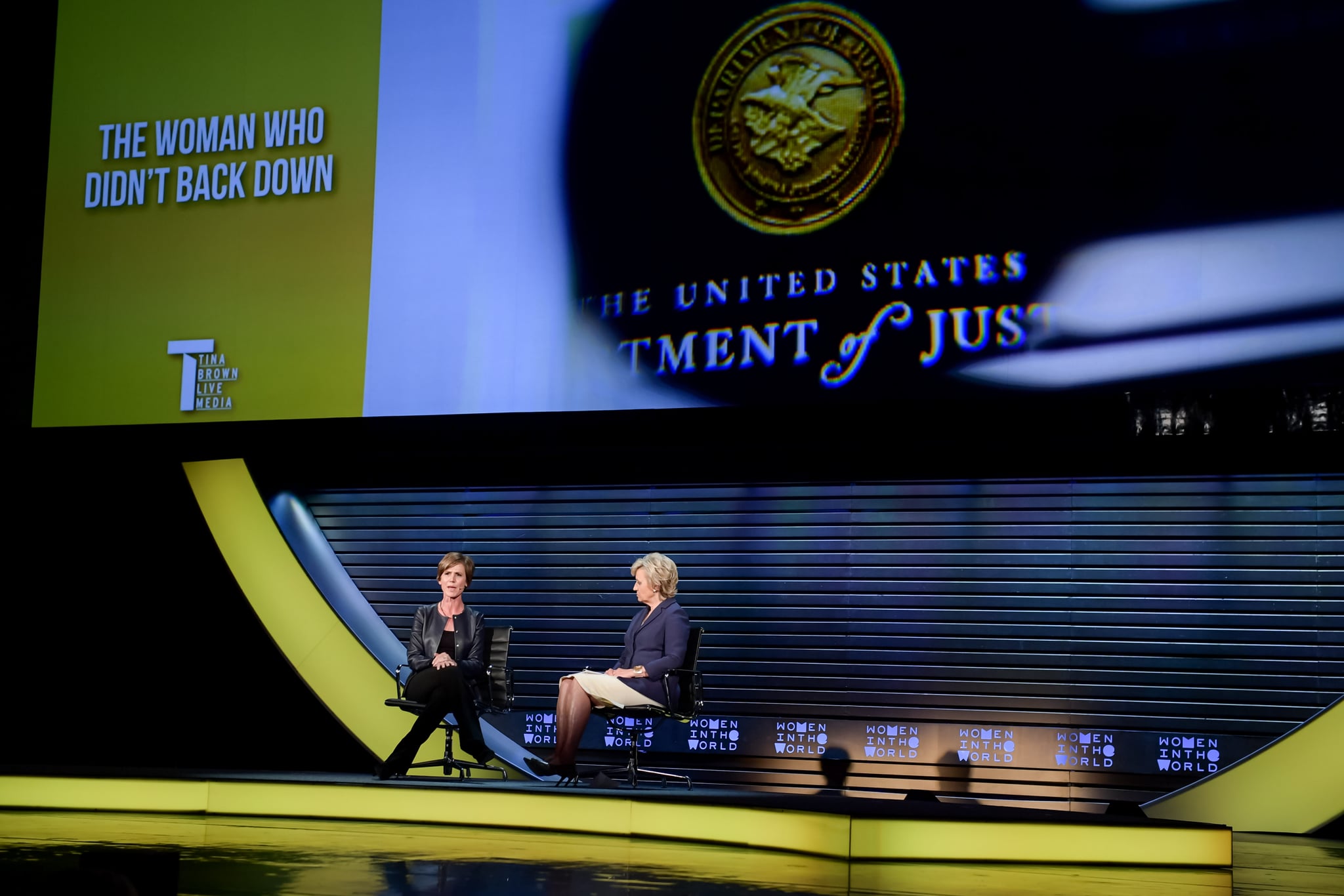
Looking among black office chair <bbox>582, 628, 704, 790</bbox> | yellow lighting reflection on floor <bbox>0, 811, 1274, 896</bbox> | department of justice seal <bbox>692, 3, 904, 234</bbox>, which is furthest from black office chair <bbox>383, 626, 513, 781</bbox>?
department of justice seal <bbox>692, 3, 904, 234</bbox>

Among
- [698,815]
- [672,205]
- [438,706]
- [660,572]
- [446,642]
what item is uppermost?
[672,205]

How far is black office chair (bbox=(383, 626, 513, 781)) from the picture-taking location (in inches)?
257

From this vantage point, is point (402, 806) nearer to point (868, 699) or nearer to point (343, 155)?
point (868, 699)

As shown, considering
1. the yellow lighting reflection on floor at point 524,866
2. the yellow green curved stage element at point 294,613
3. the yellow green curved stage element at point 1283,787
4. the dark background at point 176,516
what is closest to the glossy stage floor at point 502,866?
the yellow lighting reflection on floor at point 524,866

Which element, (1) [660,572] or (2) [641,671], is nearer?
(2) [641,671]

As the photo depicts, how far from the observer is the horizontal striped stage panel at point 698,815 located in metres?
4.76

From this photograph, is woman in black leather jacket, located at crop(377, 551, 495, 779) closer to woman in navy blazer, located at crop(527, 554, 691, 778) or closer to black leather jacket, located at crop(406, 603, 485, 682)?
black leather jacket, located at crop(406, 603, 485, 682)

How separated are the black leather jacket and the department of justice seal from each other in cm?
234

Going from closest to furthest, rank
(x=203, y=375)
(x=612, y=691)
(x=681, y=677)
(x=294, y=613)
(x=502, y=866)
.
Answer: (x=502, y=866) → (x=612, y=691) → (x=681, y=677) → (x=203, y=375) → (x=294, y=613)

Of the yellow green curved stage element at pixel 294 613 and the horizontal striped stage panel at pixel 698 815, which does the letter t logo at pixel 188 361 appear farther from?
the horizontal striped stage panel at pixel 698 815

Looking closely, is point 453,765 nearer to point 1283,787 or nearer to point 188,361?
point 188,361

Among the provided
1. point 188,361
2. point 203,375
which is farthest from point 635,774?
point 188,361

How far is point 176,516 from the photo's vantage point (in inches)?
310

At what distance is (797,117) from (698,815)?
324 centimetres
